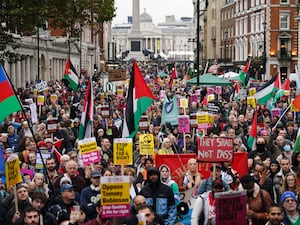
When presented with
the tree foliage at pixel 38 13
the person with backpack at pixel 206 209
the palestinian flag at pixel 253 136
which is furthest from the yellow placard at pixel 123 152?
the tree foliage at pixel 38 13

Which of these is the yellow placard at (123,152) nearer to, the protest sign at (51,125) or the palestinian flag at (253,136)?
the palestinian flag at (253,136)

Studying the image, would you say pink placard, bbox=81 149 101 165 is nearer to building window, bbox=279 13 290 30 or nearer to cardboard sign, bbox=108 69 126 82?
cardboard sign, bbox=108 69 126 82

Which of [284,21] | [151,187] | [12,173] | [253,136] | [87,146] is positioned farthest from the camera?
[284,21]

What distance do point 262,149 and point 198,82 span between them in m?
18.9

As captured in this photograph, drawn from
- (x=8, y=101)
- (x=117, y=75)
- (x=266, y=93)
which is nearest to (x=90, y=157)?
(x=8, y=101)

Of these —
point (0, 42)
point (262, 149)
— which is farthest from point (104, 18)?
point (262, 149)

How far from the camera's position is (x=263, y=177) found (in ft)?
34.5

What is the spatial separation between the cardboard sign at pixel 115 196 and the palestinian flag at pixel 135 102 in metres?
4.56

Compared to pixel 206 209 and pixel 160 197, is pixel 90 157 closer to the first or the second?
pixel 160 197

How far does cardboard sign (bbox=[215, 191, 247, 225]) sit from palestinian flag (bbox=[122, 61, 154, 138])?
521 cm

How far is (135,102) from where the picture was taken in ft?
43.7

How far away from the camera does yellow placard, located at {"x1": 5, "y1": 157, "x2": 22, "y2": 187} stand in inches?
363

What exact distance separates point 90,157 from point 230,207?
17.8 feet

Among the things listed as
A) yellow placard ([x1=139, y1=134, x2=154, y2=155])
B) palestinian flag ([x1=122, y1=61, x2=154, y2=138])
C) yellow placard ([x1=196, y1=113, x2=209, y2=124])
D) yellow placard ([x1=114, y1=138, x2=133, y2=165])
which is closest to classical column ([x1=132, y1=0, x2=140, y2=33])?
yellow placard ([x1=196, y1=113, x2=209, y2=124])
